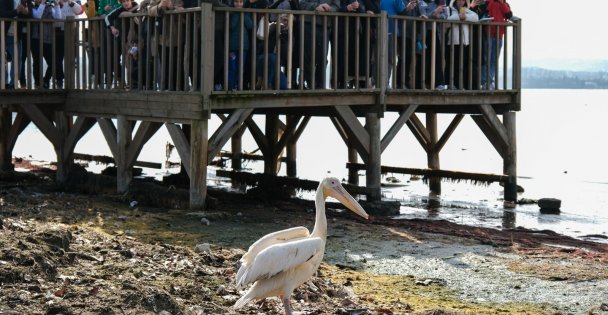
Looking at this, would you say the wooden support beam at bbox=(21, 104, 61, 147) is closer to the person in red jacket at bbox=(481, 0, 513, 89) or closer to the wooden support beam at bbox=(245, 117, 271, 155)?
the wooden support beam at bbox=(245, 117, 271, 155)

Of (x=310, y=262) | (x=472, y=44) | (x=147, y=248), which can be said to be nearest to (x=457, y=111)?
(x=472, y=44)

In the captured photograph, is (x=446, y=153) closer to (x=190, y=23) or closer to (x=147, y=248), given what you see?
(x=190, y=23)

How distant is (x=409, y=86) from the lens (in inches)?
777

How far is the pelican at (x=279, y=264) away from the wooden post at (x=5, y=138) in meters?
14.1

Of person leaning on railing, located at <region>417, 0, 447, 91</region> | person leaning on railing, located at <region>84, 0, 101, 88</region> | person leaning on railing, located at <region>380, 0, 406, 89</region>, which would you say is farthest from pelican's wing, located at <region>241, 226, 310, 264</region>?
person leaning on railing, located at <region>84, 0, 101, 88</region>

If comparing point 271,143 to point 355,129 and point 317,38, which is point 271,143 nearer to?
point 355,129

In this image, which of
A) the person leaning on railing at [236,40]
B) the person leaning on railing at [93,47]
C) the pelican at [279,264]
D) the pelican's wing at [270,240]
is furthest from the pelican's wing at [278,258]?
the person leaning on railing at [93,47]

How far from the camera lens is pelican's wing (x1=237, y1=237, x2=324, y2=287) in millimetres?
9523

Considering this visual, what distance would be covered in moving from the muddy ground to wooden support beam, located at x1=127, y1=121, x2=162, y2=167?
891mm

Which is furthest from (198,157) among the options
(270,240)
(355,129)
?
(270,240)

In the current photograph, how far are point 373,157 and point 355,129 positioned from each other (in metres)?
0.61

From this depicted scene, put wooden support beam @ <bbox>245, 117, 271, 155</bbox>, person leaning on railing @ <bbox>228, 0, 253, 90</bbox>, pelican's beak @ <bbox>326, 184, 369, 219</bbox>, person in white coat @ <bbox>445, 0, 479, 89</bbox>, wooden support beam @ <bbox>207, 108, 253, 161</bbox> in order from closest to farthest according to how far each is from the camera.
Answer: pelican's beak @ <bbox>326, 184, 369, 219</bbox> < wooden support beam @ <bbox>207, 108, 253, 161</bbox> < person leaning on railing @ <bbox>228, 0, 253, 90</bbox> < person in white coat @ <bbox>445, 0, 479, 89</bbox> < wooden support beam @ <bbox>245, 117, 271, 155</bbox>

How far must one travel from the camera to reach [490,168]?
41344 millimetres

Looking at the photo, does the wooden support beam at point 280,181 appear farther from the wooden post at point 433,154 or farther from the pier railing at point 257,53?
the wooden post at point 433,154
